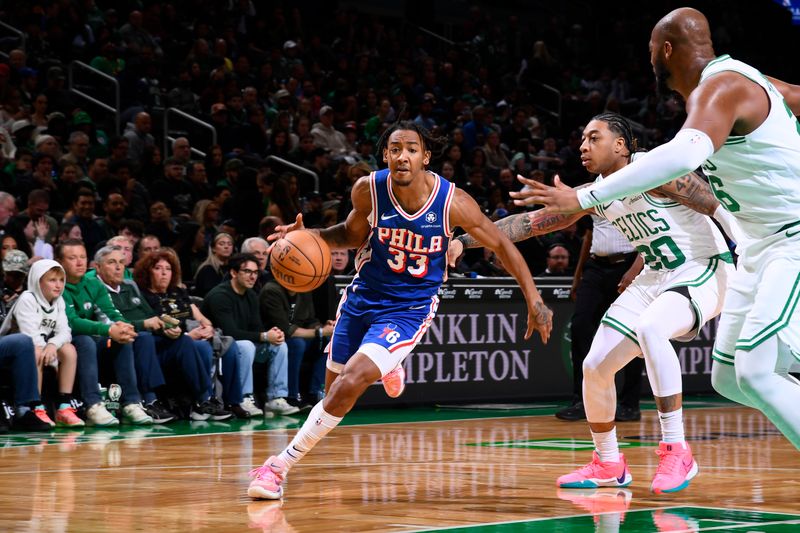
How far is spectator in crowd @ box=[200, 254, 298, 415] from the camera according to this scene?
34.8 ft

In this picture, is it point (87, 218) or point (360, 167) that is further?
point (360, 167)

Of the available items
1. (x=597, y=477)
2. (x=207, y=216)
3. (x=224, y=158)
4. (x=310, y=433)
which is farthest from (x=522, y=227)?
(x=224, y=158)

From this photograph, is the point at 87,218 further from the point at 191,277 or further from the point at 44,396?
the point at 44,396

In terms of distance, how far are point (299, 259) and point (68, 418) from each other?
416cm

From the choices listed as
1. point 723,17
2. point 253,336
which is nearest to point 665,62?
point 253,336

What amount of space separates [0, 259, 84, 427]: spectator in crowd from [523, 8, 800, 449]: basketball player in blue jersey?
602 cm

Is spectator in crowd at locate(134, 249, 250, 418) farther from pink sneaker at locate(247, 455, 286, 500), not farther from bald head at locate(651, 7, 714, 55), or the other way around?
bald head at locate(651, 7, 714, 55)

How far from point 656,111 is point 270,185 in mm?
10331

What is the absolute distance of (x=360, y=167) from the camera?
13445mm

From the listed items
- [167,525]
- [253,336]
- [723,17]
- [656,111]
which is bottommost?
[167,525]

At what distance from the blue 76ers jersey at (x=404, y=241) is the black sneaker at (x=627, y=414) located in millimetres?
4615

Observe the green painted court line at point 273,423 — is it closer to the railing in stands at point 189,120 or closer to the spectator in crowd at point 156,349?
the spectator in crowd at point 156,349

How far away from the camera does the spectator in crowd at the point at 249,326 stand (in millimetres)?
10617

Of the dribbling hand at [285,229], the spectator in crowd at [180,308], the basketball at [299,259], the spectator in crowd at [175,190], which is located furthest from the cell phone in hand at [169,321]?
the basketball at [299,259]
